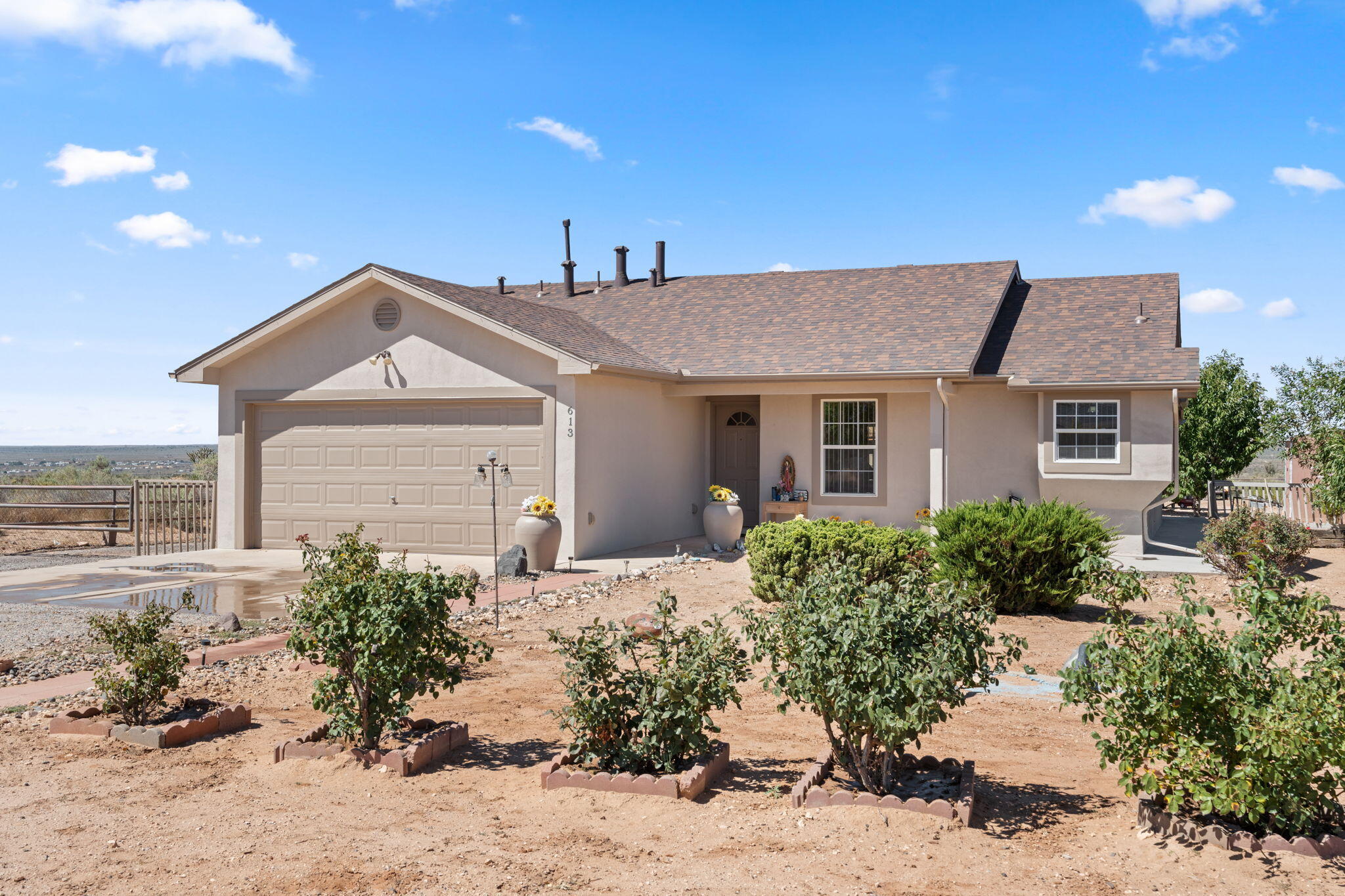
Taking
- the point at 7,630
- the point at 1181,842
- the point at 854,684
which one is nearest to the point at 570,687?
the point at 854,684

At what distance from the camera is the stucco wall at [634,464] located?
1441cm

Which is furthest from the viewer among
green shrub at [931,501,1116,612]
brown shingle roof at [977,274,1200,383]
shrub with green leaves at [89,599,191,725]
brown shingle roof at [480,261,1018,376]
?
brown shingle roof at [480,261,1018,376]

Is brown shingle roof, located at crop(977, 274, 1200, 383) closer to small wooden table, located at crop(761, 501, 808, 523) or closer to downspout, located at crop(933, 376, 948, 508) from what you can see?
downspout, located at crop(933, 376, 948, 508)

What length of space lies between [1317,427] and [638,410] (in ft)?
57.5

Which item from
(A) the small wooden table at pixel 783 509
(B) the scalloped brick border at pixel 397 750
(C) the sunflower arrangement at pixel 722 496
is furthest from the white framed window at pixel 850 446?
(B) the scalloped brick border at pixel 397 750

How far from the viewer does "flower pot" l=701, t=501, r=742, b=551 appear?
15.2 meters

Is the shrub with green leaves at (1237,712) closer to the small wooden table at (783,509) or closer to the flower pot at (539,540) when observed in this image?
the flower pot at (539,540)

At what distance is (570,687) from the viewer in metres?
5.05

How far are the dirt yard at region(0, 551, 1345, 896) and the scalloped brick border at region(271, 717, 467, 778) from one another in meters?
0.08

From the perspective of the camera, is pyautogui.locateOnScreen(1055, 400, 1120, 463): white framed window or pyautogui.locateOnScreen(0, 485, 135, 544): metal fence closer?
pyautogui.locateOnScreen(1055, 400, 1120, 463): white framed window

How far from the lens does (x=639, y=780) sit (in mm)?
4832

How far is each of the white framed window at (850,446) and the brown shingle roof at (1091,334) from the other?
2071 millimetres

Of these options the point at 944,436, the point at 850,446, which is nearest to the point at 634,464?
the point at 850,446

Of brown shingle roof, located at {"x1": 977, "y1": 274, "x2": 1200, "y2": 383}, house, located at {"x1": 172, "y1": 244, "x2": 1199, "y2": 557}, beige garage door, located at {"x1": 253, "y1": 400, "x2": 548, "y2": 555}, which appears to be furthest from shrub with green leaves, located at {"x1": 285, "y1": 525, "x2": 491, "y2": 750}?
brown shingle roof, located at {"x1": 977, "y1": 274, "x2": 1200, "y2": 383}
